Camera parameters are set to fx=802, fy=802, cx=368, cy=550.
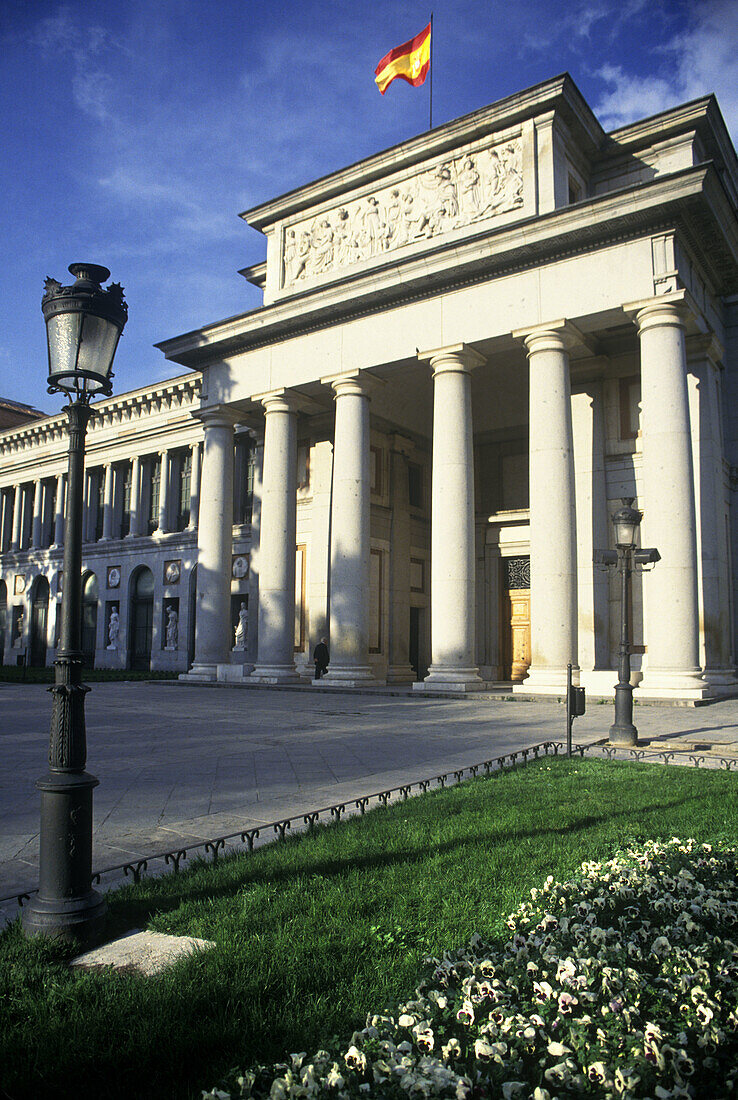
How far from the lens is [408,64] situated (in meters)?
28.1

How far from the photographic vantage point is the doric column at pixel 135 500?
45.9m

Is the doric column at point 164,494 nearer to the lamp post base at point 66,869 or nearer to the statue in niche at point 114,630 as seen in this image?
the statue in niche at point 114,630

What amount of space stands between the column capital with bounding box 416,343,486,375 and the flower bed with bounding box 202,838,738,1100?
21270 millimetres

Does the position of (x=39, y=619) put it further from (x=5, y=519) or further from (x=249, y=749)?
(x=249, y=749)

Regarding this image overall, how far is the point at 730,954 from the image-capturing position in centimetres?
375

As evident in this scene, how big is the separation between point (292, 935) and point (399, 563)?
28.7 metres

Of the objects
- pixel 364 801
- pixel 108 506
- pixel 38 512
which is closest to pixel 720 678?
pixel 364 801

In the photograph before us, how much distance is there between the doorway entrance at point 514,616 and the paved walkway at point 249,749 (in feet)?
29.8

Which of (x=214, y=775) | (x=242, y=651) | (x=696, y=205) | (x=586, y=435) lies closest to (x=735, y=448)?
(x=586, y=435)

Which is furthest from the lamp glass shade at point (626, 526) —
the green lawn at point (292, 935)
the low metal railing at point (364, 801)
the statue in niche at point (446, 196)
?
the statue in niche at point (446, 196)

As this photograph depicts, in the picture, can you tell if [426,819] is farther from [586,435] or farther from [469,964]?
[586,435]

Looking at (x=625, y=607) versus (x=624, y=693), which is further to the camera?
(x=625, y=607)

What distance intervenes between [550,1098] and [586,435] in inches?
986

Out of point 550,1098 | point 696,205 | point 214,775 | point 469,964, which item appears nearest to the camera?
point 550,1098
